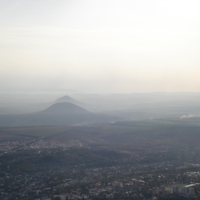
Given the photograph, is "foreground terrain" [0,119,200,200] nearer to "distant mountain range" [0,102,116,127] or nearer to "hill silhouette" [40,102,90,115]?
"distant mountain range" [0,102,116,127]

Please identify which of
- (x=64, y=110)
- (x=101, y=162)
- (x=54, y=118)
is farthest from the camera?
(x=64, y=110)

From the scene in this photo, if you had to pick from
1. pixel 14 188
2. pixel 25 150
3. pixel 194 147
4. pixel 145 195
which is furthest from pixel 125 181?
pixel 194 147

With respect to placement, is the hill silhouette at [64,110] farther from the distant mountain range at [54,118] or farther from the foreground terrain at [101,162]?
the foreground terrain at [101,162]

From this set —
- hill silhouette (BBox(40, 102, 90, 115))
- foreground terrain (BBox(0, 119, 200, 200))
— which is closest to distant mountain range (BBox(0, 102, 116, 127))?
hill silhouette (BBox(40, 102, 90, 115))

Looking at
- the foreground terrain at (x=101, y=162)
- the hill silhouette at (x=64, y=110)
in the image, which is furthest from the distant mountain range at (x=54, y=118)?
the foreground terrain at (x=101, y=162)

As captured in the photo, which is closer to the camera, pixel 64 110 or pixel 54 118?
pixel 54 118

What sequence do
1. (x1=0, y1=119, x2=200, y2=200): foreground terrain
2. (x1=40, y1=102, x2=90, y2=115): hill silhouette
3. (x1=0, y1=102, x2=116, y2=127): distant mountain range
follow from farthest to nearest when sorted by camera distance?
(x1=40, y1=102, x2=90, y2=115): hill silhouette < (x1=0, y1=102, x2=116, y2=127): distant mountain range < (x1=0, y1=119, x2=200, y2=200): foreground terrain

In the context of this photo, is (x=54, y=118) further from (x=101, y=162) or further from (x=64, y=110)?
(x=101, y=162)

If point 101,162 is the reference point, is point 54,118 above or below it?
above

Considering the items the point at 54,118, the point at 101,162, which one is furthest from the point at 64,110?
the point at 101,162

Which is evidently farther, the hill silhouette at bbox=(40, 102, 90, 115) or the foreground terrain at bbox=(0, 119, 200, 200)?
the hill silhouette at bbox=(40, 102, 90, 115)

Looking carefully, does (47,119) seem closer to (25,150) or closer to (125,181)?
(25,150)

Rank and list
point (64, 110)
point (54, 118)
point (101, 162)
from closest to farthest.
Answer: point (101, 162) < point (54, 118) < point (64, 110)
